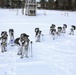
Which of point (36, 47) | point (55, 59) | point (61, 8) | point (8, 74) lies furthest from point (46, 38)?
point (61, 8)

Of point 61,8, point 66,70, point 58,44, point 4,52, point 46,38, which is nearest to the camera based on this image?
point 66,70

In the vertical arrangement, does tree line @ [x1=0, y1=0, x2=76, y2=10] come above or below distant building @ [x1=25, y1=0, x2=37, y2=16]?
above

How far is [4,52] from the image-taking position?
19469 mm

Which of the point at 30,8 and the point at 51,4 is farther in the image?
the point at 51,4

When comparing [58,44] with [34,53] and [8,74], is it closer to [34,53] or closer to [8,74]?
[34,53]

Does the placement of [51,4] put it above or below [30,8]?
above

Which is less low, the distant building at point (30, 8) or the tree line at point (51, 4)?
the tree line at point (51, 4)

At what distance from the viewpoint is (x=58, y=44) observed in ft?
78.8

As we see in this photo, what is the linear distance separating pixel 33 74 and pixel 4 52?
593 centimetres

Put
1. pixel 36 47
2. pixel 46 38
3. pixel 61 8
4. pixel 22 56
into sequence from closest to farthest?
pixel 22 56
pixel 36 47
pixel 46 38
pixel 61 8

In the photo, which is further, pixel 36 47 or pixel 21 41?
pixel 36 47

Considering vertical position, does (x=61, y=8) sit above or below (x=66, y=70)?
above

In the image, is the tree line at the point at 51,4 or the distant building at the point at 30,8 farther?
the tree line at the point at 51,4

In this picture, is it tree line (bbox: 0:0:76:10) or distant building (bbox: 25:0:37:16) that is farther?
tree line (bbox: 0:0:76:10)
